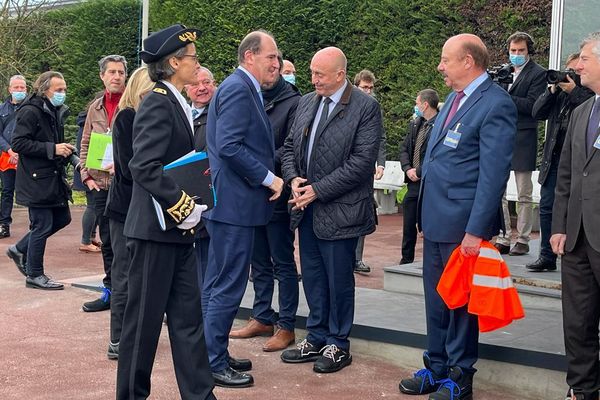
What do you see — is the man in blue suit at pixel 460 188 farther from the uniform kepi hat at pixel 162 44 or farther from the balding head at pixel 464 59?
the uniform kepi hat at pixel 162 44

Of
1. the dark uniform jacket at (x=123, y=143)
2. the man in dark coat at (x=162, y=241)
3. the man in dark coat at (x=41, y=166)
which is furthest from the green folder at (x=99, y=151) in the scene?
the man in dark coat at (x=162, y=241)

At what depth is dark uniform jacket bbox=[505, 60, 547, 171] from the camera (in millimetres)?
8188

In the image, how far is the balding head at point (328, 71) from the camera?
19.4 feet

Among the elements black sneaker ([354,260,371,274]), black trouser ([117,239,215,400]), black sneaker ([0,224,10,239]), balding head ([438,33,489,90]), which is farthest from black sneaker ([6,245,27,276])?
balding head ([438,33,489,90])

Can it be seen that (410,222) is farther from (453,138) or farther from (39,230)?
(453,138)

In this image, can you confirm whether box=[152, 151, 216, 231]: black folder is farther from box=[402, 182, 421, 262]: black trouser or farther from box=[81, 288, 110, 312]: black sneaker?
box=[402, 182, 421, 262]: black trouser

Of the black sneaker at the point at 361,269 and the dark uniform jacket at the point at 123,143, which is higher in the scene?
the dark uniform jacket at the point at 123,143

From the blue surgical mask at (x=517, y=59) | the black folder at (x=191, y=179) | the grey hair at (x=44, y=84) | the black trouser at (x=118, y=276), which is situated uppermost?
the blue surgical mask at (x=517, y=59)

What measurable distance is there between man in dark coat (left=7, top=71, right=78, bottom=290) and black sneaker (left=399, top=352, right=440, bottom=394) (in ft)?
13.7

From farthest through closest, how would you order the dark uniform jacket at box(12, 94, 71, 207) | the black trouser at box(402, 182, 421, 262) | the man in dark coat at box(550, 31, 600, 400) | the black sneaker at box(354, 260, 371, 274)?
the black sneaker at box(354, 260, 371, 274)
the black trouser at box(402, 182, 421, 262)
the dark uniform jacket at box(12, 94, 71, 207)
the man in dark coat at box(550, 31, 600, 400)

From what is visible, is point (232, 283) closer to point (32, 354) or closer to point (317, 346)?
point (317, 346)

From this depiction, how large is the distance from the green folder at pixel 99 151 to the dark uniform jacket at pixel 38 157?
1157mm

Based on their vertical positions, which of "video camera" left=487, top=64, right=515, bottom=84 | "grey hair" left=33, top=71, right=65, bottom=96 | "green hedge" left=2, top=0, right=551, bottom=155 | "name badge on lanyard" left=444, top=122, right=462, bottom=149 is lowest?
"name badge on lanyard" left=444, top=122, right=462, bottom=149

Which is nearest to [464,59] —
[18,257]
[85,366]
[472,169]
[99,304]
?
[472,169]
